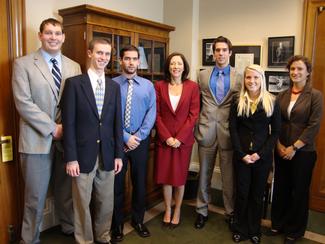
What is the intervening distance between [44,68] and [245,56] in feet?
7.05

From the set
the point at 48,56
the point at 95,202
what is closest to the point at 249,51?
the point at 48,56

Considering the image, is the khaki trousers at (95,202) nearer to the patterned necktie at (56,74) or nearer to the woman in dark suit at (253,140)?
the patterned necktie at (56,74)

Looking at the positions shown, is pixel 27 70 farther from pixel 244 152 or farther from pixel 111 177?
pixel 244 152

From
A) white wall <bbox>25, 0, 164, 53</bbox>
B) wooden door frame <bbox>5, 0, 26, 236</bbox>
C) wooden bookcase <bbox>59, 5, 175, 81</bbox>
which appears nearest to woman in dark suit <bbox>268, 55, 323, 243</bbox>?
wooden bookcase <bbox>59, 5, 175, 81</bbox>

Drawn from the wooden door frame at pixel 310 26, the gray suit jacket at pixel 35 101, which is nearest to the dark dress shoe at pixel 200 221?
the wooden door frame at pixel 310 26

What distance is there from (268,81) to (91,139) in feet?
6.74

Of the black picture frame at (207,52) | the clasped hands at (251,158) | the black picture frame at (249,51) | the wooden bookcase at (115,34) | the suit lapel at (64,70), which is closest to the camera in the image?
the suit lapel at (64,70)

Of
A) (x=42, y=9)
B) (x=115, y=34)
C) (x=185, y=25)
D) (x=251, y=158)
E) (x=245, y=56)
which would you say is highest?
(x=185, y=25)

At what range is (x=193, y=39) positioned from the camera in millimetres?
3604

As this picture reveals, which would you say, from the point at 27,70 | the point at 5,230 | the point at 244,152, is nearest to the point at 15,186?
the point at 5,230

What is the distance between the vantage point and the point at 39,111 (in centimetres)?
204

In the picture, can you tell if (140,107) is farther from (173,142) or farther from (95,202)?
(95,202)

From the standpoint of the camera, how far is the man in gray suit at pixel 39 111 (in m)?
2.04

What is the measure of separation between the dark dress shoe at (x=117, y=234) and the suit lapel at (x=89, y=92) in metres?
1.02
